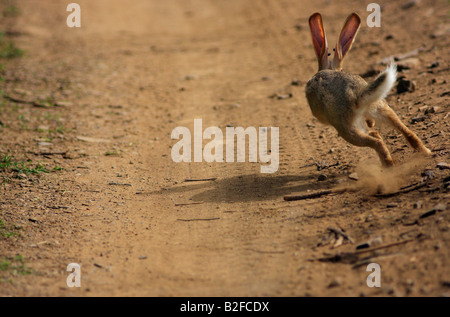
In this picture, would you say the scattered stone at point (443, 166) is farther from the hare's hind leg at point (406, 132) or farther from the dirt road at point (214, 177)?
the hare's hind leg at point (406, 132)

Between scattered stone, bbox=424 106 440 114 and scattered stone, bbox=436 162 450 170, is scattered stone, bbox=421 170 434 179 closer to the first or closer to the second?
scattered stone, bbox=436 162 450 170

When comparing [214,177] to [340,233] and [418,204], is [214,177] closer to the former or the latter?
[340,233]

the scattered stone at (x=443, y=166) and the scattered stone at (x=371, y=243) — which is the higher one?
the scattered stone at (x=443, y=166)

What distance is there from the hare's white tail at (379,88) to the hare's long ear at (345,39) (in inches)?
47.4

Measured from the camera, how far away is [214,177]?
626 cm

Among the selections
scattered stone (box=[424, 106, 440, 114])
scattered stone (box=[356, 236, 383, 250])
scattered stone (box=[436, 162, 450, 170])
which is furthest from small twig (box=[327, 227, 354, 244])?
scattered stone (box=[424, 106, 440, 114])

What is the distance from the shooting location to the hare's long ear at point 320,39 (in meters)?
6.46

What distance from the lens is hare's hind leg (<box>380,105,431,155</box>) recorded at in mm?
5527

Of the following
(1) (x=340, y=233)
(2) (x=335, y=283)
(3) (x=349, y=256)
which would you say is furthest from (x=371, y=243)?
(2) (x=335, y=283)

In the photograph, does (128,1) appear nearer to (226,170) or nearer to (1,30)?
(1,30)

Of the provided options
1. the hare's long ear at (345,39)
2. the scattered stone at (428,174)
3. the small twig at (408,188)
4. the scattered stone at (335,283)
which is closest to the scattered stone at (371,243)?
the scattered stone at (335,283)

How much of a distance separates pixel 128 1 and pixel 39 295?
1408 centimetres

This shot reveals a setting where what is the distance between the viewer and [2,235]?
197 inches

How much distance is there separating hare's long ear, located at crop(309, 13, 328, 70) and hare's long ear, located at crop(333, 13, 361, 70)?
0.13 metres
